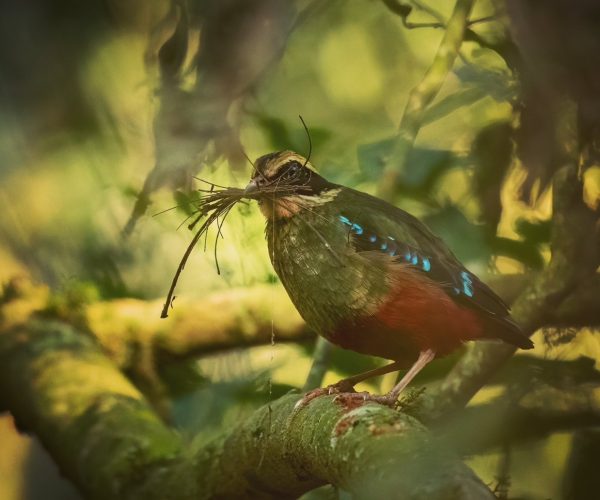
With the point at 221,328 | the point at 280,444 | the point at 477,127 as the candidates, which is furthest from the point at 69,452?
the point at 477,127

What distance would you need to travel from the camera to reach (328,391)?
6.39 feet

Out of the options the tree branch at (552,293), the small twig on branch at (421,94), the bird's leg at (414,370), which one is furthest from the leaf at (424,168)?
the bird's leg at (414,370)

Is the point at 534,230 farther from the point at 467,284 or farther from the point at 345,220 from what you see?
the point at 345,220

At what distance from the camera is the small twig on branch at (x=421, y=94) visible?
84.3 inches

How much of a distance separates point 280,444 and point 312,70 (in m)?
0.93

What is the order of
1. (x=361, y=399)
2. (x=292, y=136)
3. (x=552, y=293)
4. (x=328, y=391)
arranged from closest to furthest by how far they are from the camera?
(x=361, y=399), (x=328, y=391), (x=552, y=293), (x=292, y=136)

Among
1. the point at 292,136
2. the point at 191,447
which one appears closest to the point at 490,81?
the point at 292,136

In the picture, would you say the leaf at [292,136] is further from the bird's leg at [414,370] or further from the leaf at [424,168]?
the bird's leg at [414,370]

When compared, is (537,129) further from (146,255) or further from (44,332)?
(44,332)

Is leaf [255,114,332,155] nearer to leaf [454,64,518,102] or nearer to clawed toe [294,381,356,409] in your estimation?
leaf [454,64,518,102]

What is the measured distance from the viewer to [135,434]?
223cm

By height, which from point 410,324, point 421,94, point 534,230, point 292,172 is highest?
point 421,94

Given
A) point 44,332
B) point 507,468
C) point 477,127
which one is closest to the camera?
point 507,468

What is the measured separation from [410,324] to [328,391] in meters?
0.23
